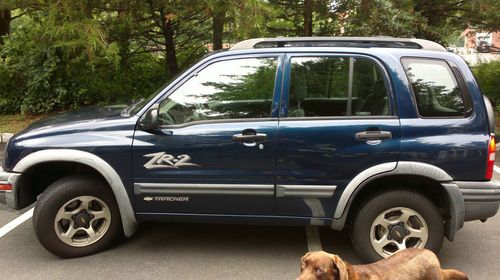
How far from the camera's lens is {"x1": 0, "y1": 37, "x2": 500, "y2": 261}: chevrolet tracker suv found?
3770 mm

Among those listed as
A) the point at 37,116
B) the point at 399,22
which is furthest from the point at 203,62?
the point at 37,116

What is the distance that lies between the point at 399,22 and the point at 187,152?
6964 mm

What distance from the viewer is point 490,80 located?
12266mm

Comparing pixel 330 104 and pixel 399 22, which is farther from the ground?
pixel 399 22

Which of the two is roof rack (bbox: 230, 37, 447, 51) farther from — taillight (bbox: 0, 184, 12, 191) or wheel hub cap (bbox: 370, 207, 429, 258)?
taillight (bbox: 0, 184, 12, 191)

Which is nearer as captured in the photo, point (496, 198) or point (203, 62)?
point (496, 198)

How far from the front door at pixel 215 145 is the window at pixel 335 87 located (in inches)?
7.6

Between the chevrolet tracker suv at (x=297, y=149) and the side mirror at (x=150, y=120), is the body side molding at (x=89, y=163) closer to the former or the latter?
the chevrolet tracker suv at (x=297, y=149)

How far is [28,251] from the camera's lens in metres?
4.36

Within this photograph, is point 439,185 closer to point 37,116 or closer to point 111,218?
point 111,218

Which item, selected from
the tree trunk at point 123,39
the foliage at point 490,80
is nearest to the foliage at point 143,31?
the tree trunk at point 123,39

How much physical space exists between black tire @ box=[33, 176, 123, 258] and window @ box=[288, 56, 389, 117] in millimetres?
1720

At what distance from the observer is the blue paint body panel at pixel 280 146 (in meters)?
3.75

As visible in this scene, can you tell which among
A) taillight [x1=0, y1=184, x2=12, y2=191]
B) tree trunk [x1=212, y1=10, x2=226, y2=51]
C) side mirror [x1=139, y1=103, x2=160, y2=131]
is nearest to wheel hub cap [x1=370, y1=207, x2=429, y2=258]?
side mirror [x1=139, y1=103, x2=160, y2=131]
